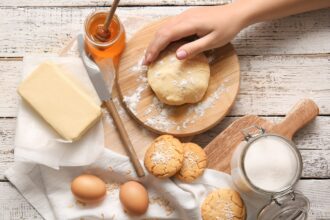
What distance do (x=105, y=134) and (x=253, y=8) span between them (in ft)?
1.56

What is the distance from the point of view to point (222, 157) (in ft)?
4.16

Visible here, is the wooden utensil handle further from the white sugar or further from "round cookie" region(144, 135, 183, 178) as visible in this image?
the white sugar

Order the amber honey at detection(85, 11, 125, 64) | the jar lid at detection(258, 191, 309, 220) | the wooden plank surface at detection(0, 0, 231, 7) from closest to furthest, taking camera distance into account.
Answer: the jar lid at detection(258, 191, 309, 220) → the amber honey at detection(85, 11, 125, 64) → the wooden plank surface at detection(0, 0, 231, 7)

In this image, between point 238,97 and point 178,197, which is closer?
point 178,197

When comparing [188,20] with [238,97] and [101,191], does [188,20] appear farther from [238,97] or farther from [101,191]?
[101,191]

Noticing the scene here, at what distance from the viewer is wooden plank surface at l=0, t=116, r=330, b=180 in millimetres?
1323

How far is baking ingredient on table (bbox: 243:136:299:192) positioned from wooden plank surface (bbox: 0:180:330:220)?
6.2 inches

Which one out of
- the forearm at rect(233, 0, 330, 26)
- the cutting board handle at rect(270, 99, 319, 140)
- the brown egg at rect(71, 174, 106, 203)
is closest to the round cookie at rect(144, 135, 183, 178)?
the brown egg at rect(71, 174, 106, 203)

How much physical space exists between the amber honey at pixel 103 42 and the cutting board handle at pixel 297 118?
1.40 ft

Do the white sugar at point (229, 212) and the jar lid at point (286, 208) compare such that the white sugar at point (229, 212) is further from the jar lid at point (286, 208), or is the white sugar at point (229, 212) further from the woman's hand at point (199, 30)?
the woman's hand at point (199, 30)

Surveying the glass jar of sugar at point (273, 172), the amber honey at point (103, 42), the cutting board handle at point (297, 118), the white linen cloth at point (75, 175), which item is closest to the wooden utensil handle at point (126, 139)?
the white linen cloth at point (75, 175)

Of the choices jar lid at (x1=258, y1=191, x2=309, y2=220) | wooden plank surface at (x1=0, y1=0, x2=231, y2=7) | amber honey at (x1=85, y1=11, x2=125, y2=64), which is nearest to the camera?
jar lid at (x1=258, y1=191, x2=309, y2=220)

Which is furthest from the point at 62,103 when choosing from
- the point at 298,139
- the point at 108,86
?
the point at 298,139

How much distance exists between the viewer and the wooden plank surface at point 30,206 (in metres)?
1.30
